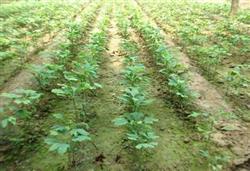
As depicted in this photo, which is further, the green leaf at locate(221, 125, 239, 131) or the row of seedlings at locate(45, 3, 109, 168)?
the green leaf at locate(221, 125, 239, 131)

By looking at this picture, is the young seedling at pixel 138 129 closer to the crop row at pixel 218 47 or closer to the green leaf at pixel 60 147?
the green leaf at pixel 60 147

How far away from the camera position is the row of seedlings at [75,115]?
4.14 m

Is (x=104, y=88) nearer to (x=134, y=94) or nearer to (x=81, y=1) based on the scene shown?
(x=134, y=94)

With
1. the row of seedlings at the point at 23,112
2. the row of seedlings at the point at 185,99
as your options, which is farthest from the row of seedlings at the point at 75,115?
the row of seedlings at the point at 185,99

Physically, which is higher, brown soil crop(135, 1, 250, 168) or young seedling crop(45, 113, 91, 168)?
young seedling crop(45, 113, 91, 168)

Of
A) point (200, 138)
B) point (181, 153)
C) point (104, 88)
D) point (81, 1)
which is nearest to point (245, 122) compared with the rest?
point (200, 138)

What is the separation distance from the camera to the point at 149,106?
6.45m

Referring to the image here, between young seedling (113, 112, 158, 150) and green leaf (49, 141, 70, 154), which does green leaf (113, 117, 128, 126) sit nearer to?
young seedling (113, 112, 158, 150)

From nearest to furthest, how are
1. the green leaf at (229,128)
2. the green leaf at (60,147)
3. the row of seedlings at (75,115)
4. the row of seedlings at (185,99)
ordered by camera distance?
1. the green leaf at (60,147)
2. the row of seedlings at (75,115)
3. the row of seedlings at (185,99)
4. the green leaf at (229,128)

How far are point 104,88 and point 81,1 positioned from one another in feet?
57.8

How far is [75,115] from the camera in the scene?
19.4 feet

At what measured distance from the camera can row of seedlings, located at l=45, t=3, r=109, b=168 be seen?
4141 millimetres

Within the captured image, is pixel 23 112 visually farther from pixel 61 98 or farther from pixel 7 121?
pixel 61 98

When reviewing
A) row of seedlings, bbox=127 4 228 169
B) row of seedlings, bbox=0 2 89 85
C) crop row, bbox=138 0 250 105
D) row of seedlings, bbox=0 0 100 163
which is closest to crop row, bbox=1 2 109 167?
row of seedlings, bbox=0 0 100 163
